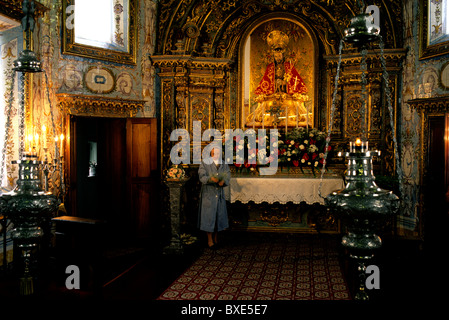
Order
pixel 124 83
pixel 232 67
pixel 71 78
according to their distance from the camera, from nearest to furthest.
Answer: pixel 71 78, pixel 124 83, pixel 232 67

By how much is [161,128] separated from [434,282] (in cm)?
646

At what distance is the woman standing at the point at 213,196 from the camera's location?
7690mm

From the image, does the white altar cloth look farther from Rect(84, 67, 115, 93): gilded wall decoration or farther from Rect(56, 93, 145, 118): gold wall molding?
Rect(84, 67, 115, 93): gilded wall decoration

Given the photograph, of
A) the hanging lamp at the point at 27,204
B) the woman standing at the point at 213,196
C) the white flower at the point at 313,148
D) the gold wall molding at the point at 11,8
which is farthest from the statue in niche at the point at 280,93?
the hanging lamp at the point at 27,204

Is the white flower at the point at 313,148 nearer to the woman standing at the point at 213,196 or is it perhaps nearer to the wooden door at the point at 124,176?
the woman standing at the point at 213,196

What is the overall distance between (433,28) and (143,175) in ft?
22.5

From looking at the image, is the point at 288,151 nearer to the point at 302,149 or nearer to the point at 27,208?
the point at 302,149

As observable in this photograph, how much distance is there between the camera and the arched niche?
962 centimetres

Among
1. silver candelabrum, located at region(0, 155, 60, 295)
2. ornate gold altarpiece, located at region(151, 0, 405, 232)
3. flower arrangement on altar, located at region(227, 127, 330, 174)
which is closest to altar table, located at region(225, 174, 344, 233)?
flower arrangement on altar, located at region(227, 127, 330, 174)

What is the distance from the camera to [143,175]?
28.9 feet

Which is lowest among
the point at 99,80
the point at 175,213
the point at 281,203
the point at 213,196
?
the point at 175,213

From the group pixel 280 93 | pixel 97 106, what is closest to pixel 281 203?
pixel 280 93

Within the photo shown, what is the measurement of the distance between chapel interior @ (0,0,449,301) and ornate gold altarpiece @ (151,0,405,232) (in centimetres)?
3

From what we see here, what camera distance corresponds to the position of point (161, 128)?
950 cm
